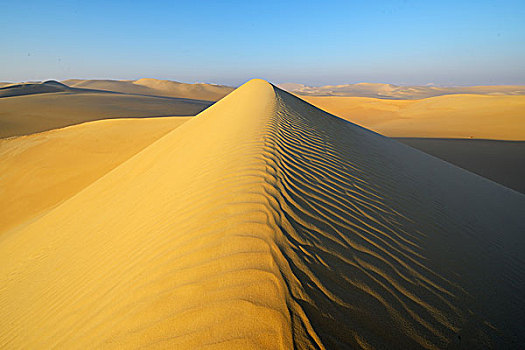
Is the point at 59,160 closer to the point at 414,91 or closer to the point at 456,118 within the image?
the point at 456,118

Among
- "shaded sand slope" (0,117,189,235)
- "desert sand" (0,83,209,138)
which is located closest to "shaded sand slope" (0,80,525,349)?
"shaded sand slope" (0,117,189,235)

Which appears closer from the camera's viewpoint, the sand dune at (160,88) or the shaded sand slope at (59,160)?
the shaded sand slope at (59,160)

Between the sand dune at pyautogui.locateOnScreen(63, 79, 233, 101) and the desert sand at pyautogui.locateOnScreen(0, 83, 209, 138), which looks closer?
the desert sand at pyautogui.locateOnScreen(0, 83, 209, 138)

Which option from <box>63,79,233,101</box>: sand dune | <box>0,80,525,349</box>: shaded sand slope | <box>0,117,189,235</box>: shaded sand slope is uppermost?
<box>63,79,233,101</box>: sand dune

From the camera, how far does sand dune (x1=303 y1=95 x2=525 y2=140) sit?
14.6m

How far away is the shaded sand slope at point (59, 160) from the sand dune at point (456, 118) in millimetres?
14579

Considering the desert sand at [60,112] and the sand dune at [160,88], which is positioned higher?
the sand dune at [160,88]

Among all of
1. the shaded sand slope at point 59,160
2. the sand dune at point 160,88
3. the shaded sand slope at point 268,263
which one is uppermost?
the sand dune at point 160,88

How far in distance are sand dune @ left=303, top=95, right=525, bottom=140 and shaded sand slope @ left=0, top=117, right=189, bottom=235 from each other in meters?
14.6

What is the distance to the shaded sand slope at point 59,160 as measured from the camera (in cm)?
805

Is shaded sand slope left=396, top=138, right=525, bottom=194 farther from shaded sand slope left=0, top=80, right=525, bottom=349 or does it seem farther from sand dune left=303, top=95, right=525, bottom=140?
shaded sand slope left=0, top=80, right=525, bottom=349

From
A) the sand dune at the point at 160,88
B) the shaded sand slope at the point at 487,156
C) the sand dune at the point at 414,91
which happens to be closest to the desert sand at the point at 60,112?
the shaded sand slope at the point at 487,156

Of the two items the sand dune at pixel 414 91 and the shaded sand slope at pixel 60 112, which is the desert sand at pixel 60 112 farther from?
the sand dune at pixel 414 91

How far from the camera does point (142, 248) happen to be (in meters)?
2.60
